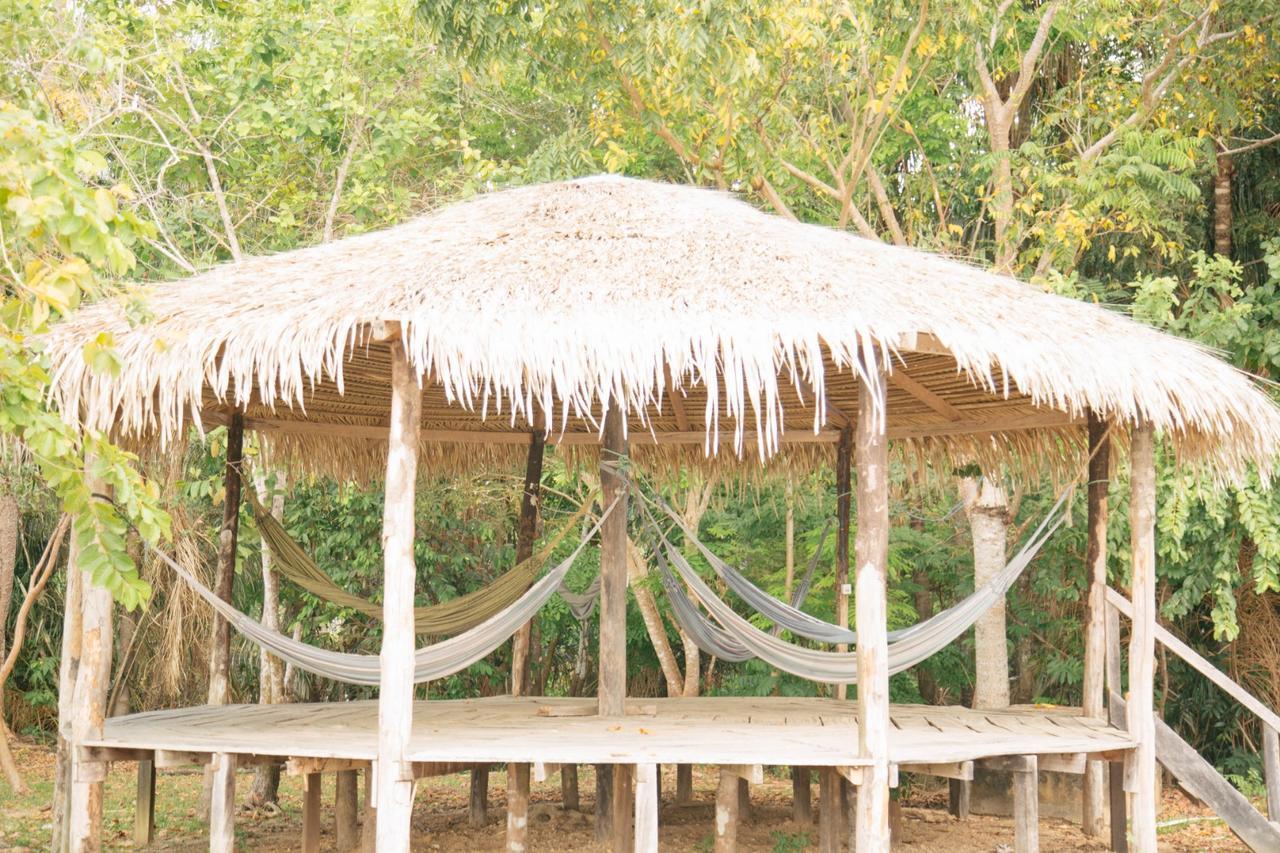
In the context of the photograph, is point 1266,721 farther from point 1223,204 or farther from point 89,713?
point 89,713

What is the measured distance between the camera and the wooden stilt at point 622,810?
4.94m

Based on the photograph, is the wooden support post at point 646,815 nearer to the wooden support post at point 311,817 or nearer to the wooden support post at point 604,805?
the wooden support post at point 604,805

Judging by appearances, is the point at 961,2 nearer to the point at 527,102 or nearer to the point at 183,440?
the point at 527,102

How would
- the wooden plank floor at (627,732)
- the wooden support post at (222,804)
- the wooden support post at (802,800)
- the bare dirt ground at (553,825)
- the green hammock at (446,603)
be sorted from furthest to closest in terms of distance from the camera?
the wooden support post at (802,800)
the bare dirt ground at (553,825)
the green hammock at (446,603)
the wooden support post at (222,804)
the wooden plank floor at (627,732)

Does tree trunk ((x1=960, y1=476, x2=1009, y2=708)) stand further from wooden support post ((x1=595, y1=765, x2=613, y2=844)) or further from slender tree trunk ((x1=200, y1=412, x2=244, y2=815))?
slender tree trunk ((x1=200, y1=412, x2=244, y2=815))

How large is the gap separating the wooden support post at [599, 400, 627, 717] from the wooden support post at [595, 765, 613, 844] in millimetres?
342

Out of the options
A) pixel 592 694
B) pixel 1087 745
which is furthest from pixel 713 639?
pixel 592 694

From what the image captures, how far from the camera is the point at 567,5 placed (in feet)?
20.0

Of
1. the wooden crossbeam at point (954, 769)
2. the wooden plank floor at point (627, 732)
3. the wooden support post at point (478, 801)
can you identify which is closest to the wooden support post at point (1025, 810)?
the wooden plank floor at point (627, 732)

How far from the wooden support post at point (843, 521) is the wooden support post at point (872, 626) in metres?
1.75

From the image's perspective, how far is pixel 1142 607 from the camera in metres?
5.28

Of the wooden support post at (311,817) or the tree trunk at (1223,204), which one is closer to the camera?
the wooden support post at (311,817)

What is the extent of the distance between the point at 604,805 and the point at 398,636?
180 centimetres

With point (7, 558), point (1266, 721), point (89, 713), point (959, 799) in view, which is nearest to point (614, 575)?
point (89, 713)
